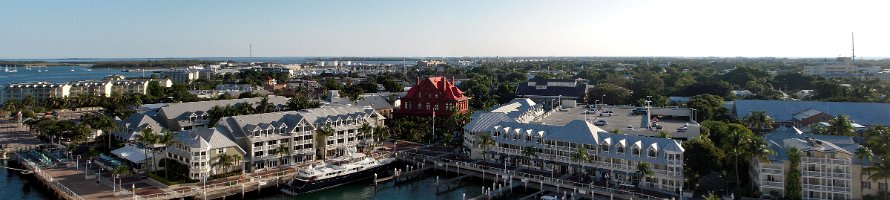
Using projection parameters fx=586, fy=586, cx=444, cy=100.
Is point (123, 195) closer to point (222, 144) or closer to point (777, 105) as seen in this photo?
point (222, 144)

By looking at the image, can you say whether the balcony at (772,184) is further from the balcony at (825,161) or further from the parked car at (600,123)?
the parked car at (600,123)

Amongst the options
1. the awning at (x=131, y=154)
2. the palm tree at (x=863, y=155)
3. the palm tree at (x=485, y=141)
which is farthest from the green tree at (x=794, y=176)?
the awning at (x=131, y=154)

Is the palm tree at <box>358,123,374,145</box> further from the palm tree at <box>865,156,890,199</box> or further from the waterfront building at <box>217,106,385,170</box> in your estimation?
A: the palm tree at <box>865,156,890,199</box>

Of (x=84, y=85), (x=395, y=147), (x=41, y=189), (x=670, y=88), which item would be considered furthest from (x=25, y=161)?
(x=670, y=88)

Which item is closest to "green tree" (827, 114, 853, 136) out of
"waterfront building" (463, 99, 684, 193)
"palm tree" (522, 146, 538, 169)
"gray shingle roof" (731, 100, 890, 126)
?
"waterfront building" (463, 99, 684, 193)

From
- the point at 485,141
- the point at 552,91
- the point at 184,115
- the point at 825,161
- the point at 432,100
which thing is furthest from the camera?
the point at 552,91

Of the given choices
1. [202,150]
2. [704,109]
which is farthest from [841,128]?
[202,150]

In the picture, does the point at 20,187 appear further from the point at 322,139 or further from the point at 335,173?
the point at 335,173
